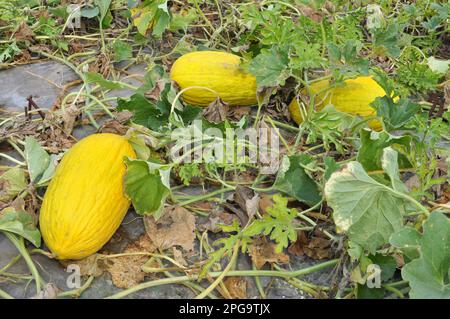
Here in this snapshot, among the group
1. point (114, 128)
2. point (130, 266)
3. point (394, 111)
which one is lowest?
point (130, 266)

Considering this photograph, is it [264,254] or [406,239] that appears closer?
[406,239]

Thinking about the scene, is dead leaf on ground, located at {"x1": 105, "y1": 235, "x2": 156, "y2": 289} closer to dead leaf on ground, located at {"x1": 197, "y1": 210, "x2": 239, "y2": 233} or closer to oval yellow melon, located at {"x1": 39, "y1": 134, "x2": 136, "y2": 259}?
oval yellow melon, located at {"x1": 39, "y1": 134, "x2": 136, "y2": 259}

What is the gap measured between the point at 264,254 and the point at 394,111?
2.27 ft

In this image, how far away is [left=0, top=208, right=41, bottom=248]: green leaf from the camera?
169 centimetres

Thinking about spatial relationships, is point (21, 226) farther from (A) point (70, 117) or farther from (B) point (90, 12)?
(B) point (90, 12)

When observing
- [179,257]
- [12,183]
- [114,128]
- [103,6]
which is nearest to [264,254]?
[179,257]

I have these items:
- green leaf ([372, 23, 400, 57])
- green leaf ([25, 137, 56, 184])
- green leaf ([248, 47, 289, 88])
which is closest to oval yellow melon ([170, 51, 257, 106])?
green leaf ([248, 47, 289, 88])

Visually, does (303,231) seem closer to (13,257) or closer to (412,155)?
(412,155)

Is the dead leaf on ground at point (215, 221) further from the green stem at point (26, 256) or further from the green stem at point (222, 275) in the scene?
the green stem at point (26, 256)

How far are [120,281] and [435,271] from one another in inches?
34.8

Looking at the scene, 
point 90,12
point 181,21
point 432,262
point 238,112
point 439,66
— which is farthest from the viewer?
point 90,12

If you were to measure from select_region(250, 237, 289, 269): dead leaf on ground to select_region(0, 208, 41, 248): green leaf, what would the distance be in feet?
2.15

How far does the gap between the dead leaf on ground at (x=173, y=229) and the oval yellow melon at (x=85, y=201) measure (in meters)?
0.11

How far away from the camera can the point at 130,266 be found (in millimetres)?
1728
